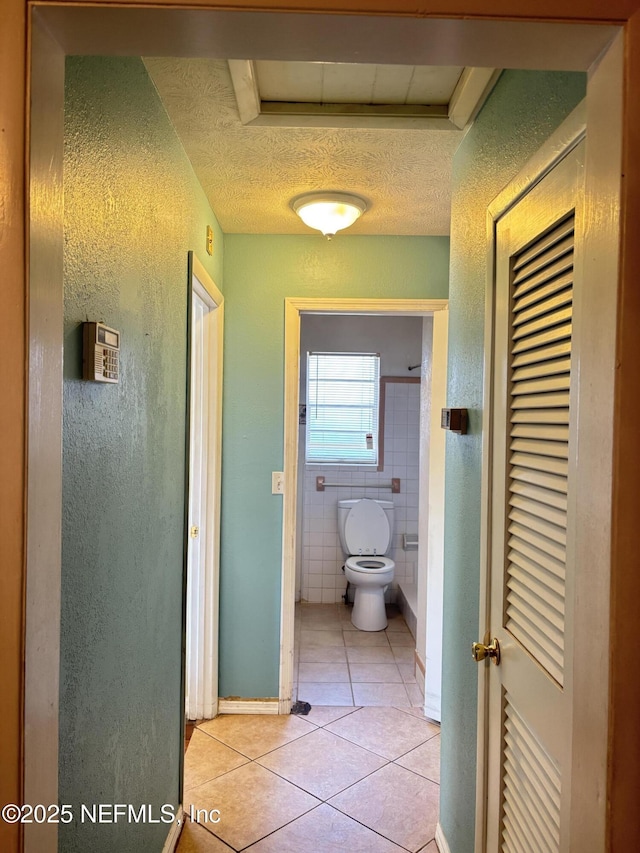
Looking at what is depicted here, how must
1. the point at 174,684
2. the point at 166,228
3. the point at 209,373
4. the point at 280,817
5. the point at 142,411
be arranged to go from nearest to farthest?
the point at 142,411 < the point at 166,228 < the point at 174,684 < the point at 280,817 < the point at 209,373

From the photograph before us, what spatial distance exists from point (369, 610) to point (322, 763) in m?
1.62

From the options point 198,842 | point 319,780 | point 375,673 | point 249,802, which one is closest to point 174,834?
point 198,842

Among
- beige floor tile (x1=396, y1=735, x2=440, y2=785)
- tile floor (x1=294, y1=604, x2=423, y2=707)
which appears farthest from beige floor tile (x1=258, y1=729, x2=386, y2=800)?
tile floor (x1=294, y1=604, x2=423, y2=707)

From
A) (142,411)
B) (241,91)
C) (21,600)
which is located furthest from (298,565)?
(21,600)

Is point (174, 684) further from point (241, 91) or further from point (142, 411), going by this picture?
point (241, 91)

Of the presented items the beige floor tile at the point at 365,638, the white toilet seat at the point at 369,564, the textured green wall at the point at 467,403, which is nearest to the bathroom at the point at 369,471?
the white toilet seat at the point at 369,564

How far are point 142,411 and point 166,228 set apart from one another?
583mm

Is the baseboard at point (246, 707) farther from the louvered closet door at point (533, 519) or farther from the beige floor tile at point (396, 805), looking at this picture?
the louvered closet door at point (533, 519)

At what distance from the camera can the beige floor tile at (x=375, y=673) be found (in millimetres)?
3186

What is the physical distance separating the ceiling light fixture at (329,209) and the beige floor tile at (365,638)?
8.61ft

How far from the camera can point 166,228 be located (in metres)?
1.66

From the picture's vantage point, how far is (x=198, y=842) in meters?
1.92

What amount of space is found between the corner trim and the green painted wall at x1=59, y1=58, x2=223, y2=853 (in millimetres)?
907

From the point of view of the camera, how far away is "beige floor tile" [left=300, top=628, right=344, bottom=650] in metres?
3.69
